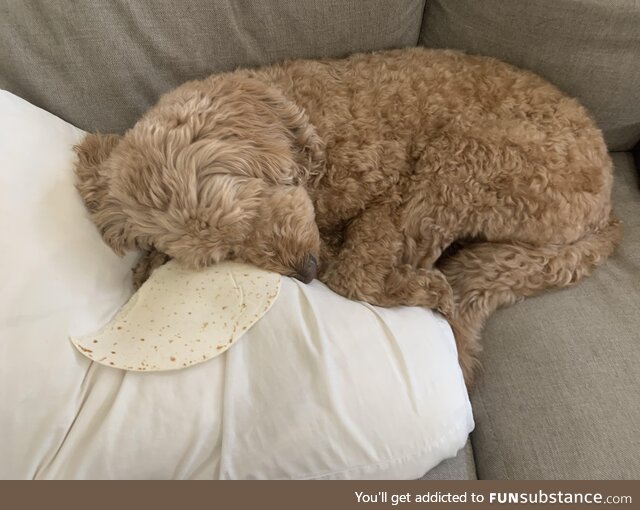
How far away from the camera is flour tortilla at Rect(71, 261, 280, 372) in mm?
1207

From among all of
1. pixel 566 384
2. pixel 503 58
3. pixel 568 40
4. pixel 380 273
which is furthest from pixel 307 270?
pixel 568 40

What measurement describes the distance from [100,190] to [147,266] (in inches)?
9.6

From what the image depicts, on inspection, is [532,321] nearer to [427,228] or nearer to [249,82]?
[427,228]

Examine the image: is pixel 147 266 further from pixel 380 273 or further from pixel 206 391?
pixel 380 273

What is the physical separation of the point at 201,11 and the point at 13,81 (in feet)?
1.92

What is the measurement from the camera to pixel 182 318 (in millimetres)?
1272

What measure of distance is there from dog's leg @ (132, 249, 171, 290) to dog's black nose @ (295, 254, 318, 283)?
1.23 ft

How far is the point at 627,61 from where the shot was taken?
157cm

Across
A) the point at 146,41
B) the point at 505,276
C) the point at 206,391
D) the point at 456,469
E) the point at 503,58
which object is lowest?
the point at 456,469

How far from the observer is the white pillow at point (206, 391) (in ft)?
3.67

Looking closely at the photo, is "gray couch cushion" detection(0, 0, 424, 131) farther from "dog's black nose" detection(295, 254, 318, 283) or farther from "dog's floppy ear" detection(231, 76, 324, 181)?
"dog's black nose" detection(295, 254, 318, 283)

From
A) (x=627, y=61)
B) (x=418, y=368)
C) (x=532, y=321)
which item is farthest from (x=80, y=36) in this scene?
(x=627, y=61)

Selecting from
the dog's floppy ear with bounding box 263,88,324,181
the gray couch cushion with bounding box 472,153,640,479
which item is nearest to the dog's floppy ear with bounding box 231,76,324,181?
the dog's floppy ear with bounding box 263,88,324,181

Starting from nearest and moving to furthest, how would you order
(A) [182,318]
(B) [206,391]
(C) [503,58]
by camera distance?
(B) [206,391] < (A) [182,318] < (C) [503,58]
